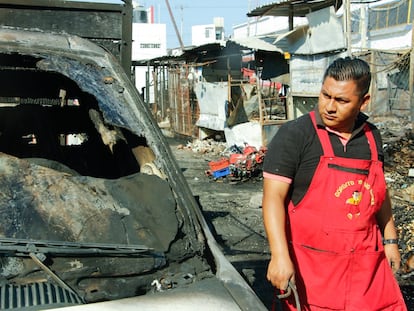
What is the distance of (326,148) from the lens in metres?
2.22

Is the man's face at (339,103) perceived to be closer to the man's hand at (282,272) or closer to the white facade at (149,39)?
the man's hand at (282,272)

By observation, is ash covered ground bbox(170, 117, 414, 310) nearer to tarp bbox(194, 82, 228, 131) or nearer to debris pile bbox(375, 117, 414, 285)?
debris pile bbox(375, 117, 414, 285)

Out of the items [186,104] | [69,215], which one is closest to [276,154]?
[69,215]

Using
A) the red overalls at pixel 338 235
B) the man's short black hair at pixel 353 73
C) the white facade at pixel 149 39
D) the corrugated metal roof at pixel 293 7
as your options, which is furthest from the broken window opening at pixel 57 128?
the white facade at pixel 149 39

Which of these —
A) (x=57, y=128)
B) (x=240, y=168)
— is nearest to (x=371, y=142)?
(x=57, y=128)

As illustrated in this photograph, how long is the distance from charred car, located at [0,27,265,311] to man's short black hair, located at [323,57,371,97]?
0.91m

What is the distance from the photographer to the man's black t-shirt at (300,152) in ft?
7.23

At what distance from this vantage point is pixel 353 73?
219 cm

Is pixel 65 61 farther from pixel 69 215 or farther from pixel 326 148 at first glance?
pixel 326 148

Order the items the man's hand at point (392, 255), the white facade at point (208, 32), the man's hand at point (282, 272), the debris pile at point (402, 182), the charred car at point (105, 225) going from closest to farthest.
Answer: the charred car at point (105, 225) → the man's hand at point (282, 272) → the man's hand at point (392, 255) → the debris pile at point (402, 182) → the white facade at point (208, 32)

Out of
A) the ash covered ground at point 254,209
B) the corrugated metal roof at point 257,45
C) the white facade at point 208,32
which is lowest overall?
the ash covered ground at point 254,209

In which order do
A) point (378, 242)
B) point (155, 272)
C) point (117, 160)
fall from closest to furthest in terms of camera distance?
1. point (155, 272)
2. point (378, 242)
3. point (117, 160)

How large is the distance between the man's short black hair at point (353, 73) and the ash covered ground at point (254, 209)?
105 cm

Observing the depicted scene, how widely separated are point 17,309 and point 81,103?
2.13 metres
